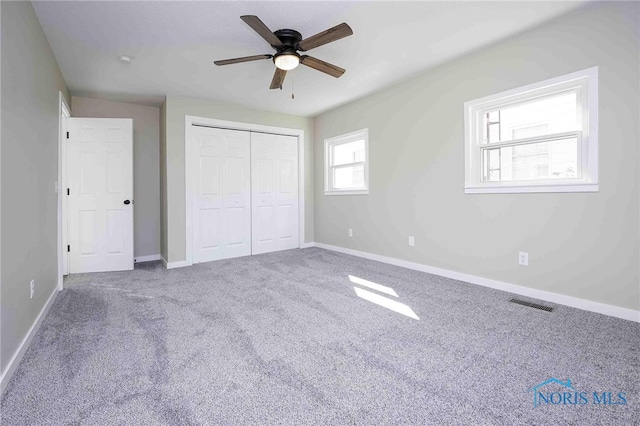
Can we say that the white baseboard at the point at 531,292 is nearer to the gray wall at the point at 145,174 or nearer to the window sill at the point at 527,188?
the window sill at the point at 527,188

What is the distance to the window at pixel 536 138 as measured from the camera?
2.48 m

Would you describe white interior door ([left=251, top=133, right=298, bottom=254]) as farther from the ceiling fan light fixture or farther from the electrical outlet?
the electrical outlet

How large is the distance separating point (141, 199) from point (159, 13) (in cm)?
304

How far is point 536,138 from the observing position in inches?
108

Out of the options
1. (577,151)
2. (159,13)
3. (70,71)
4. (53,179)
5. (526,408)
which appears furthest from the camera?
(70,71)

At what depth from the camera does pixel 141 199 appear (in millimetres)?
4641

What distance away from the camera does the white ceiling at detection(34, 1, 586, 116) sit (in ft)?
7.68

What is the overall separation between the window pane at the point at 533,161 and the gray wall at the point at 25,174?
3.87 metres

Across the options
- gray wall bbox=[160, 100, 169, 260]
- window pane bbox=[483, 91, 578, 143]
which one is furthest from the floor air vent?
gray wall bbox=[160, 100, 169, 260]

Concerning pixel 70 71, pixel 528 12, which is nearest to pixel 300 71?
pixel 528 12

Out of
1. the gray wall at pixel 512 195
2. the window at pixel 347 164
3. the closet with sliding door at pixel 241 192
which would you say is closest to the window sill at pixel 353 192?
the window at pixel 347 164

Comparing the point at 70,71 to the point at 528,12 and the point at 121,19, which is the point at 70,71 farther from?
the point at 528,12

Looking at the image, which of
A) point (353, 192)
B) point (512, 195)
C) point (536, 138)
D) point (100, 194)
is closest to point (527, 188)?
point (512, 195)

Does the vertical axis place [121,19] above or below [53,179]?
above
